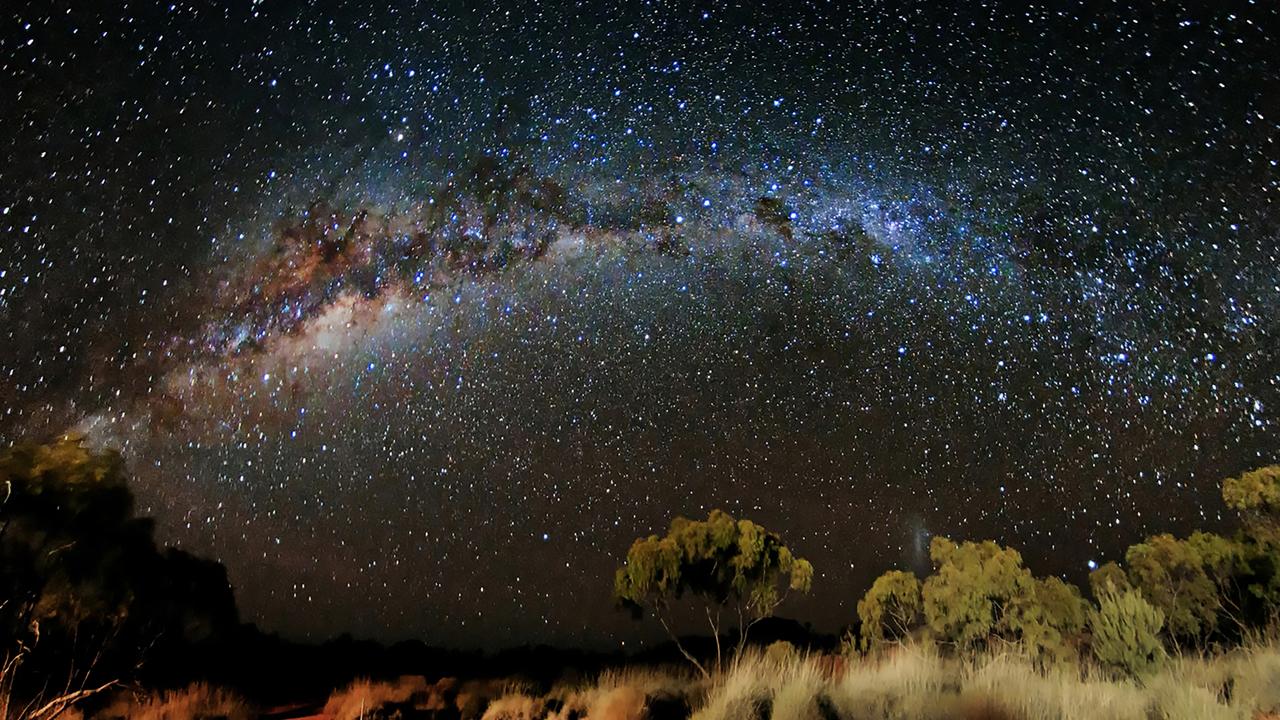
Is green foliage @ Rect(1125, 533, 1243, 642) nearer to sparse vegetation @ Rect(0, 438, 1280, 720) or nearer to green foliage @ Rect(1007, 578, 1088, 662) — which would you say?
sparse vegetation @ Rect(0, 438, 1280, 720)

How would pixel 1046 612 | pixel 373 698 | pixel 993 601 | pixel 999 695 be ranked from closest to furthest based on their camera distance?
pixel 999 695 < pixel 373 698 < pixel 1046 612 < pixel 993 601

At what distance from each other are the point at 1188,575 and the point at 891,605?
38.3 feet

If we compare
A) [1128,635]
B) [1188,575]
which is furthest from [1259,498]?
[1128,635]

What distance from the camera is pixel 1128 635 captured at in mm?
11133

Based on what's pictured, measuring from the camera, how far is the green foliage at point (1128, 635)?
35.4ft

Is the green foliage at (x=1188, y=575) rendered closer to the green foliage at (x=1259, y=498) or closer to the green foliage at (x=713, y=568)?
the green foliage at (x=1259, y=498)

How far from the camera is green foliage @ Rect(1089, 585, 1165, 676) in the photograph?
10789mm

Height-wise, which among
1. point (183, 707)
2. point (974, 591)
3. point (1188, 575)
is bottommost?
point (183, 707)

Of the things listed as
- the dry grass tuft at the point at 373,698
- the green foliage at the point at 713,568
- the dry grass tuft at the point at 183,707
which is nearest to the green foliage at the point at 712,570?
the green foliage at the point at 713,568

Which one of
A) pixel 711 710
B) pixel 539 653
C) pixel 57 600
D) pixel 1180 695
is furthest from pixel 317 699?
pixel 539 653

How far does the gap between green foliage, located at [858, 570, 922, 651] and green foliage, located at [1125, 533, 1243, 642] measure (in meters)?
8.53

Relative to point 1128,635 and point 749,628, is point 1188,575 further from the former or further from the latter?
point 1128,635

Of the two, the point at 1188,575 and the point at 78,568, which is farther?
the point at 1188,575

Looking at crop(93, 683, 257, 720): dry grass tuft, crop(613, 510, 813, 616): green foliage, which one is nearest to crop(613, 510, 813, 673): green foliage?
crop(613, 510, 813, 616): green foliage
